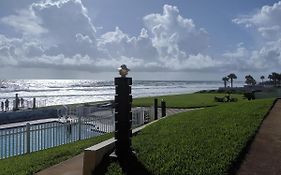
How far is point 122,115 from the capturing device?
8.04 m

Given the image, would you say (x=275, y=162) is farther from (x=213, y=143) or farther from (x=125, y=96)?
(x=125, y=96)

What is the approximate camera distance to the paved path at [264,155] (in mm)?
7570

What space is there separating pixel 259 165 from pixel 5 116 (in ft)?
54.7

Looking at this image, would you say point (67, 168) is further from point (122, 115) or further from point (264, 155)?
point (264, 155)

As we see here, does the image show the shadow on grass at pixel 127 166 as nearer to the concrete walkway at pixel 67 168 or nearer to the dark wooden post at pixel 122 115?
the dark wooden post at pixel 122 115

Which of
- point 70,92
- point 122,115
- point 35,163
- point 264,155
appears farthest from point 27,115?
point 70,92

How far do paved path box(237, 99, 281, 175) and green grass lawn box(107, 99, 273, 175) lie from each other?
9.5 inches

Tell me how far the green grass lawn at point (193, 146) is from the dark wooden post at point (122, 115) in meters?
0.38

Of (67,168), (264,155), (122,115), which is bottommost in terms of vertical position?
(67,168)

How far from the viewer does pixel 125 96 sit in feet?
26.2

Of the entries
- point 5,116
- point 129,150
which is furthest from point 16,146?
point 5,116

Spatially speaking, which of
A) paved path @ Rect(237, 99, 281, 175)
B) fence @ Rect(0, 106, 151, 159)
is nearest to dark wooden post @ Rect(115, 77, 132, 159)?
paved path @ Rect(237, 99, 281, 175)

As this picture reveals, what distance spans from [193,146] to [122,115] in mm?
1955

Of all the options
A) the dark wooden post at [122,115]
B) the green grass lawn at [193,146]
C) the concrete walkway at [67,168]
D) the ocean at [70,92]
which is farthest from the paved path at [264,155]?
the ocean at [70,92]
